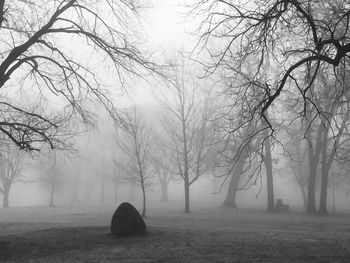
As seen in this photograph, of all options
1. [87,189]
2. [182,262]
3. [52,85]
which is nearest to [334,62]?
[182,262]

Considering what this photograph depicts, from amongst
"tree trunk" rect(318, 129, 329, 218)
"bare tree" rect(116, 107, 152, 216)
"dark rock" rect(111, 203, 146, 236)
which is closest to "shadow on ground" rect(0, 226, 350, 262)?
"dark rock" rect(111, 203, 146, 236)

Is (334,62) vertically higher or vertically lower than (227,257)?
higher

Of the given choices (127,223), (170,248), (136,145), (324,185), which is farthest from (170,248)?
(324,185)

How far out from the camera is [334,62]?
767 cm

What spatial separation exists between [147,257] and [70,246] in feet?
9.29

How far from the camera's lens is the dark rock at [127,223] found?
1278cm

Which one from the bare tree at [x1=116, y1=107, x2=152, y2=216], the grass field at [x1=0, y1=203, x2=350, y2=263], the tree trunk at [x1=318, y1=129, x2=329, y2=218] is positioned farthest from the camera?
the tree trunk at [x1=318, y1=129, x2=329, y2=218]

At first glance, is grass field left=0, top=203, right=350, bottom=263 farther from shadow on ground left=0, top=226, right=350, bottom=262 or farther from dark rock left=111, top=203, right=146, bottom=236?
dark rock left=111, top=203, right=146, bottom=236

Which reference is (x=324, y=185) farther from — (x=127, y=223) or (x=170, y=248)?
(x=170, y=248)

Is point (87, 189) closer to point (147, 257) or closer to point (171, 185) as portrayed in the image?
point (171, 185)

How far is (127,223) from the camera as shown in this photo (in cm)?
1284

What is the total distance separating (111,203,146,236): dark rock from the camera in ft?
41.9

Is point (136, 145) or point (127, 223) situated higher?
point (136, 145)

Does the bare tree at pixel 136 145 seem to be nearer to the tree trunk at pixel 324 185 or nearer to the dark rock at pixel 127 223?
the dark rock at pixel 127 223
